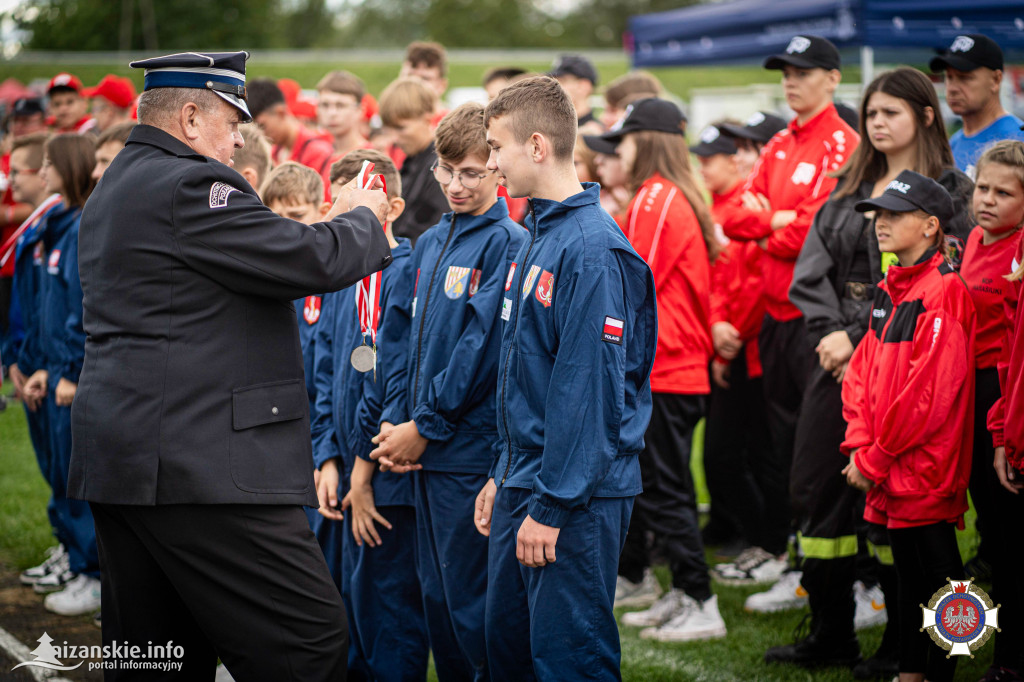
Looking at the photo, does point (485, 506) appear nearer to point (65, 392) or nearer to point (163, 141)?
point (163, 141)

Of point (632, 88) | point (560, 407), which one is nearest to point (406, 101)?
point (632, 88)

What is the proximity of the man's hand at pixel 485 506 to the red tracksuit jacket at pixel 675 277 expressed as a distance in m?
1.88

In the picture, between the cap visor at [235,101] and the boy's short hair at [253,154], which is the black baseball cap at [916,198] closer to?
the cap visor at [235,101]

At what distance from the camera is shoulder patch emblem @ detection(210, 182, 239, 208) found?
2869 mm

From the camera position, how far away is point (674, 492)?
5051 millimetres

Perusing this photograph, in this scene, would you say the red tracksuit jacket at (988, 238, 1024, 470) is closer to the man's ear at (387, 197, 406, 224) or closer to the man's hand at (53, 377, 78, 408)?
the man's ear at (387, 197, 406, 224)

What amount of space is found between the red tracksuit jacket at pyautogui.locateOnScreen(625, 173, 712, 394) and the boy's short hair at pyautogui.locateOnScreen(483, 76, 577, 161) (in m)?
1.94

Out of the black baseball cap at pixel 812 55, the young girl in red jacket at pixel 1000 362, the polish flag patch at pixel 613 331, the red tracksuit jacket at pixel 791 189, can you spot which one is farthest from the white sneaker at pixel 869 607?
the black baseball cap at pixel 812 55

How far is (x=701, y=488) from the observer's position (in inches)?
312

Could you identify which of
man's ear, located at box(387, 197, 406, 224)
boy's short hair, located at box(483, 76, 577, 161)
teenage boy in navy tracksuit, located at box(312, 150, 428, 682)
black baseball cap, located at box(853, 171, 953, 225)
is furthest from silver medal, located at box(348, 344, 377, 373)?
black baseball cap, located at box(853, 171, 953, 225)

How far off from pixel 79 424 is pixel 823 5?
7.84m

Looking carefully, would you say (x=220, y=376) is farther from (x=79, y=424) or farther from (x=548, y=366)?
(x=548, y=366)

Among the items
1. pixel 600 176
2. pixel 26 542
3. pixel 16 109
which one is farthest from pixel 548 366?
pixel 16 109

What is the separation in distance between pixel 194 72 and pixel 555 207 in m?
1.23
